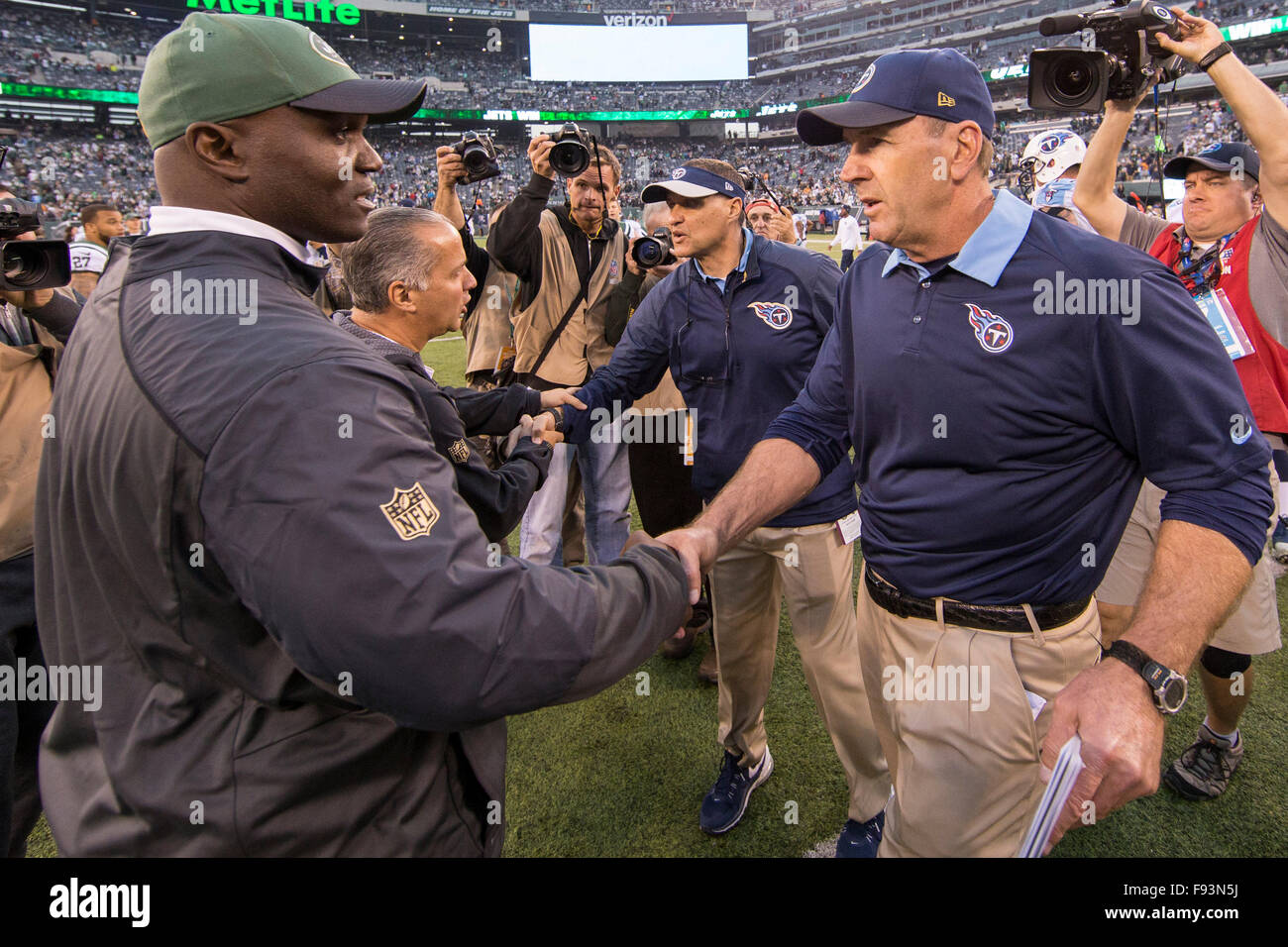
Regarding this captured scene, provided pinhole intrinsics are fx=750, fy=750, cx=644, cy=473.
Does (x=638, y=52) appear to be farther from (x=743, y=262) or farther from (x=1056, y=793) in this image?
(x=1056, y=793)

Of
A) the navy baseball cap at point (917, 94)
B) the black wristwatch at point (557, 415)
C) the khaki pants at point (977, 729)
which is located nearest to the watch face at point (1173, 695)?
the khaki pants at point (977, 729)

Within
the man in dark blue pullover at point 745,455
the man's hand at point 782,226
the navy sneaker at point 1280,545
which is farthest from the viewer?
the man's hand at point 782,226

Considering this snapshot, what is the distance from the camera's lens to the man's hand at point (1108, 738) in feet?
3.98

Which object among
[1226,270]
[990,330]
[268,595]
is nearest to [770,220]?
[1226,270]

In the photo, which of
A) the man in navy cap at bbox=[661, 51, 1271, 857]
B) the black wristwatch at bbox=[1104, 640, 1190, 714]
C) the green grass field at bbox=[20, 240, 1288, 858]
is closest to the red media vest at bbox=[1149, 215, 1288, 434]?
the green grass field at bbox=[20, 240, 1288, 858]

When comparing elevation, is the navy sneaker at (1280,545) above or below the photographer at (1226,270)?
below

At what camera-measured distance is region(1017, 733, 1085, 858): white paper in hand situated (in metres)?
1.21

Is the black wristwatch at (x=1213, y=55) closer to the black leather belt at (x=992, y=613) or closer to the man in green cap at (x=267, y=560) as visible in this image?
the black leather belt at (x=992, y=613)

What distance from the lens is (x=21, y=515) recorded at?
2367 millimetres

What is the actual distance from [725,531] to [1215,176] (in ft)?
10.6

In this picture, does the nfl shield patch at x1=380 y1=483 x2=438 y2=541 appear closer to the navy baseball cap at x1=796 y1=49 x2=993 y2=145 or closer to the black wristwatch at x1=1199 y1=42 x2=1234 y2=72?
the navy baseball cap at x1=796 y1=49 x2=993 y2=145

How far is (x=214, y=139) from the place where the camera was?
4.11ft

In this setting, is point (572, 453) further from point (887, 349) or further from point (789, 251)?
point (887, 349)

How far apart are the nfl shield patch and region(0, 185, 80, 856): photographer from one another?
1.99 meters
